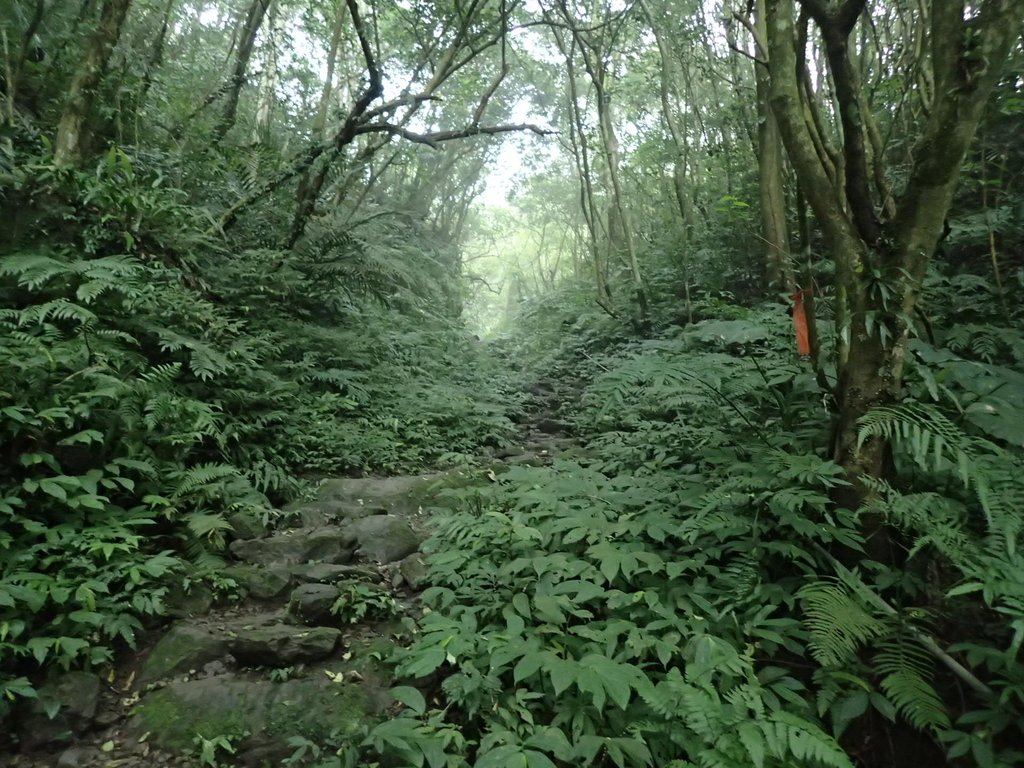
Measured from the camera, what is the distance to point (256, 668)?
3012 millimetres

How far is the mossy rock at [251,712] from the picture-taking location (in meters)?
2.61

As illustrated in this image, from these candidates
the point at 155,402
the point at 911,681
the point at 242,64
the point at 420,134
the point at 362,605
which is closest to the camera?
the point at 911,681

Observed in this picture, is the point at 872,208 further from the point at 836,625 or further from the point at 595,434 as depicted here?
the point at 595,434

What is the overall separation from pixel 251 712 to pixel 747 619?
228cm

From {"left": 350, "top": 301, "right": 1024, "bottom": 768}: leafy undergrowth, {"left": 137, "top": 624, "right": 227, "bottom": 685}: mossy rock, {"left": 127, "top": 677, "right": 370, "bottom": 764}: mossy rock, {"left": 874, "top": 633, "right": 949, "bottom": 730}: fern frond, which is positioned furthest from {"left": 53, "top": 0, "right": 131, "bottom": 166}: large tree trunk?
{"left": 874, "top": 633, "right": 949, "bottom": 730}: fern frond

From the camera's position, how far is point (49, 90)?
241 inches

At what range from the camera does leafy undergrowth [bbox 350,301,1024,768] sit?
216cm

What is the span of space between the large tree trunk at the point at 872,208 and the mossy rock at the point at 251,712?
2582 millimetres

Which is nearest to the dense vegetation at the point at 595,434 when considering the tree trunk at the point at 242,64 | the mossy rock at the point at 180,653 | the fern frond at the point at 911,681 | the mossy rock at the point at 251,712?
the fern frond at the point at 911,681

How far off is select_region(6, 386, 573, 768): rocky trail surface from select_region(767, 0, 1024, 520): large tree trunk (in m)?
2.57

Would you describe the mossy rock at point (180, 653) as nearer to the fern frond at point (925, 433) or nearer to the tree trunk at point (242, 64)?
the fern frond at point (925, 433)

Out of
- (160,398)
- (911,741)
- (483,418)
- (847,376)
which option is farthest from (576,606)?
(483,418)

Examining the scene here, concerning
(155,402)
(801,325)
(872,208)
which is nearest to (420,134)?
(155,402)

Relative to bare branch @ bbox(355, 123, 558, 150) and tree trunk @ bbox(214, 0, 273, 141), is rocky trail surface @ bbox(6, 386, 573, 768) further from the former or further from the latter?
tree trunk @ bbox(214, 0, 273, 141)
